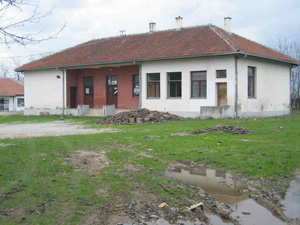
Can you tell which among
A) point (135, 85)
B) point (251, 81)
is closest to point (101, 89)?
point (135, 85)

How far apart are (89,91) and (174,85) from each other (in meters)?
10.1

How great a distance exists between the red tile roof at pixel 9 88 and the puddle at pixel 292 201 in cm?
5767

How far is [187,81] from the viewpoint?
89.0 ft

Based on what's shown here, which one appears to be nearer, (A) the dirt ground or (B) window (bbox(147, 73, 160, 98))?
(A) the dirt ground

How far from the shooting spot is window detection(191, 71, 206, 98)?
87.7ft

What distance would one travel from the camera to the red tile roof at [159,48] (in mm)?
26531

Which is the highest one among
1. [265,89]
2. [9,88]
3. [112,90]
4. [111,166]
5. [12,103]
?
[9,88]

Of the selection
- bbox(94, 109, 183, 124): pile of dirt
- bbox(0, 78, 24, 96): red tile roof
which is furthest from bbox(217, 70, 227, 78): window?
bbox(0, 78, 24, 96): red tile roof

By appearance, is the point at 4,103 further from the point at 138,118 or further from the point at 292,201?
the point at 292,201

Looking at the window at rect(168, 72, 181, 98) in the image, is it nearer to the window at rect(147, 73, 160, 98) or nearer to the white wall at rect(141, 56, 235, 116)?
the white wall at rect(141, 56, 235, 116)

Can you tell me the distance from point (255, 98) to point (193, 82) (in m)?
4.79

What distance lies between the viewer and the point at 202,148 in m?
11.8

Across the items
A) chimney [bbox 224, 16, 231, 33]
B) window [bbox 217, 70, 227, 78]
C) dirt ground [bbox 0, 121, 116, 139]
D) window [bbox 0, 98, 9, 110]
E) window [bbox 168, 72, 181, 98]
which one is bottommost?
dirt ground [bbox 0, 121, 116, 139]

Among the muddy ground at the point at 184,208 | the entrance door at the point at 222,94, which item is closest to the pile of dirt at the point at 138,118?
the entrance door at the point at 222,94
